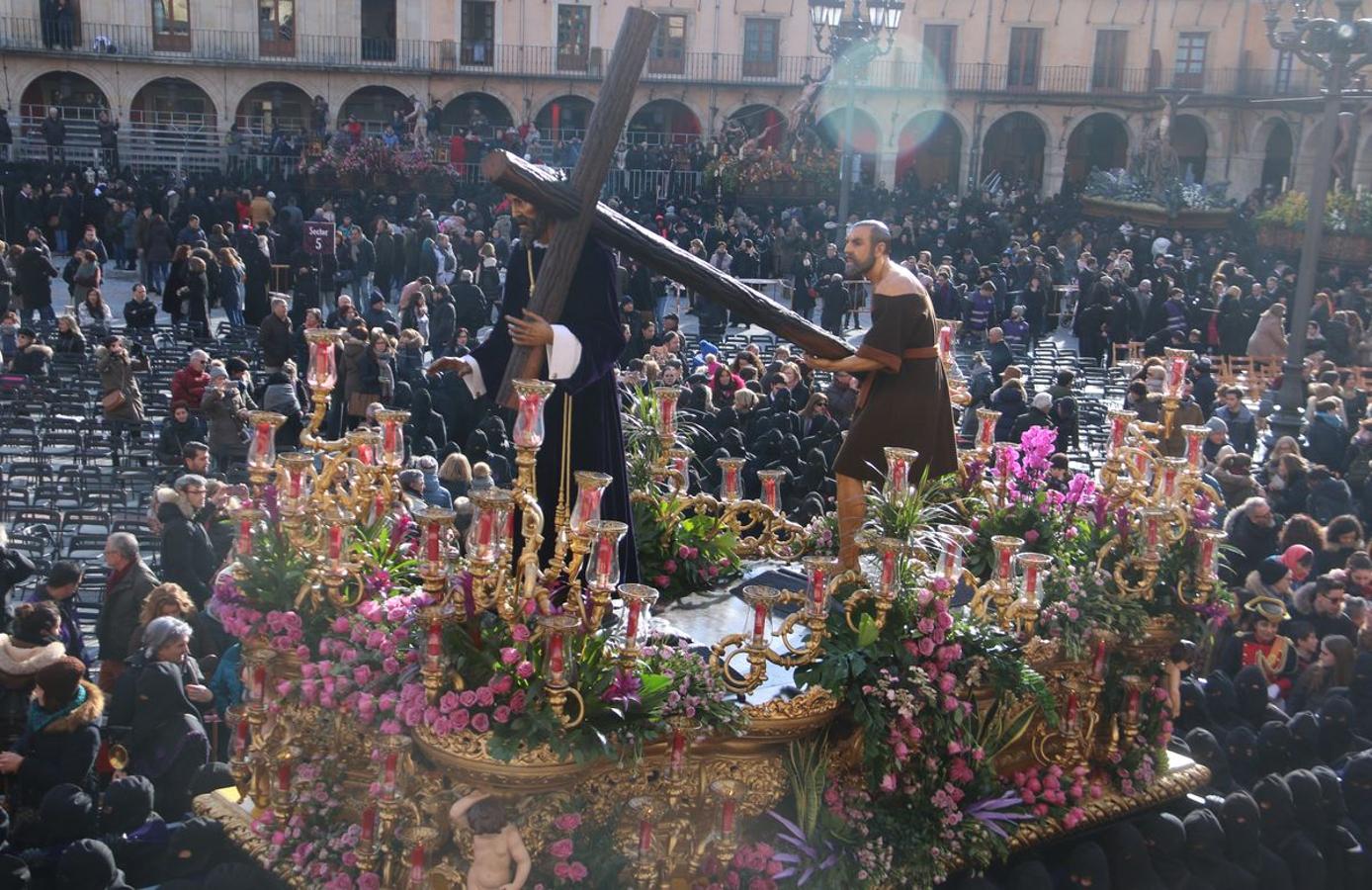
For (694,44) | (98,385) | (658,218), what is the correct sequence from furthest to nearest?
(694,44)
(658,218)
(98,385)

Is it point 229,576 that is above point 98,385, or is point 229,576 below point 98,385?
above

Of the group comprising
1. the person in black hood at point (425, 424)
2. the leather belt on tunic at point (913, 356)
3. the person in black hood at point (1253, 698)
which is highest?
the leather belt on tunic at point (913, 356)

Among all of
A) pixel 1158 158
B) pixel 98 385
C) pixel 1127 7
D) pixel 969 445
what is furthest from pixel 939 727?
pixel 1127 7

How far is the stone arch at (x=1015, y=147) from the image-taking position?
42438 millimetres

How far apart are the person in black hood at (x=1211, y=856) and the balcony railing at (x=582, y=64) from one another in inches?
1175

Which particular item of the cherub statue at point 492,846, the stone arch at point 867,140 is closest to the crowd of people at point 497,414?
the cherub statue at point 492,846

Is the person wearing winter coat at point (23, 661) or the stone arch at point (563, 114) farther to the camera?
the stone arch at point (563, 114)

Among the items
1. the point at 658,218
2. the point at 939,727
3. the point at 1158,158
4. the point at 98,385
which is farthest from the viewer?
the point at 1158,158

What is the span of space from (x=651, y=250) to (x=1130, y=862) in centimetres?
349

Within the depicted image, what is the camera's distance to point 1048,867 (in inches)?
267

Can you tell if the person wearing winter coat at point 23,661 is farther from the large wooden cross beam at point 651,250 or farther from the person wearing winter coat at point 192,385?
the person wearing winter coat at point 192,385

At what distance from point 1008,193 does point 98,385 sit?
2570 centimetres

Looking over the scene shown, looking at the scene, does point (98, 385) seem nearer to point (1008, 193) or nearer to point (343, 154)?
point (343, 154)

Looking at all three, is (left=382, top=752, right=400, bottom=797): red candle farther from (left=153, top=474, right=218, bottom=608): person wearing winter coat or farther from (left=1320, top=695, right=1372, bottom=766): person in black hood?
(left=1320, top=695, right=1372, bottom=766): person in black hood
